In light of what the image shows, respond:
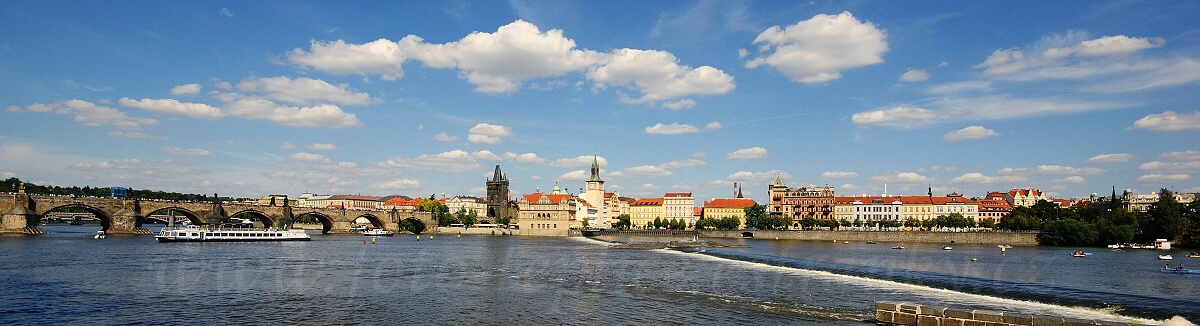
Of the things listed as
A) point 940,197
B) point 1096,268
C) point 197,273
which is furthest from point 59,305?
point 940,197

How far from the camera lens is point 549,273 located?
48.8m

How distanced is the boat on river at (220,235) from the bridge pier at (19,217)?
15114mm

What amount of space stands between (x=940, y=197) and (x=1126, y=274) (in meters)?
139

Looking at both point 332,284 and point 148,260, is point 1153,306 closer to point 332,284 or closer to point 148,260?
point 332,284

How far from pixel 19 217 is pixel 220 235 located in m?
24.9

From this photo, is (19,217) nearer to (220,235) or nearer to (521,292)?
(220,235)

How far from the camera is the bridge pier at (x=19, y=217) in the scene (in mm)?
93000

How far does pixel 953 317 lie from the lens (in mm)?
23922

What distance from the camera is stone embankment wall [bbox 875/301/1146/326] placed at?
2250cm

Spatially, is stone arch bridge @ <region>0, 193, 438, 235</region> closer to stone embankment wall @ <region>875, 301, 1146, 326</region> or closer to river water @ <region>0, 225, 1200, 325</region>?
river water @ <region>0, 225, 1200, 325</region>

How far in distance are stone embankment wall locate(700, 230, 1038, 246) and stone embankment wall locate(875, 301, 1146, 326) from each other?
108803mm

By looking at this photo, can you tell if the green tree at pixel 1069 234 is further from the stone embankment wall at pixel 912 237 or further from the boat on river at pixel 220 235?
the boat on river at pixel 220 235

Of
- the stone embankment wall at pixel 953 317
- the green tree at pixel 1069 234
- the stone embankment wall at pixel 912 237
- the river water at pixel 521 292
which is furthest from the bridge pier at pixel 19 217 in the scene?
the green tree at pixel 1069 234

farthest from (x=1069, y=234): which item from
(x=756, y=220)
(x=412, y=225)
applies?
(x=412, y=225)
